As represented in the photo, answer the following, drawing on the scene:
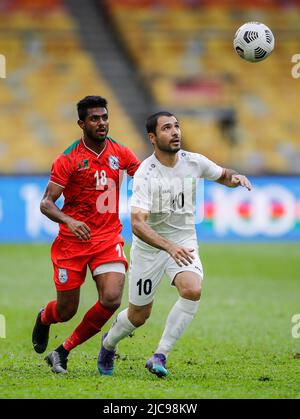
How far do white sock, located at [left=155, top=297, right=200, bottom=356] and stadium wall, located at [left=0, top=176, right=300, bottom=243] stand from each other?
12.2 meters

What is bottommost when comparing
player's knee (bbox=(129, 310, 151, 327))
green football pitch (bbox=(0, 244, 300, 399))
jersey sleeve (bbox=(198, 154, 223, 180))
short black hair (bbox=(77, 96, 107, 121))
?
green football pitch (bbox=(0, 244, 300, 399))

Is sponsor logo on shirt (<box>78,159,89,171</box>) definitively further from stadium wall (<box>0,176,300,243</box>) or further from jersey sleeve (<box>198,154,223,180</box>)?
stadium wall (<box>0,176,300,243</box>)

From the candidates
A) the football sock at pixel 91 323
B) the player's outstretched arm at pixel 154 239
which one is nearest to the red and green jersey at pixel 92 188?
the player's outstretched arm at pixel 154 239

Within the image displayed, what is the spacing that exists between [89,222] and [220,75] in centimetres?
1915

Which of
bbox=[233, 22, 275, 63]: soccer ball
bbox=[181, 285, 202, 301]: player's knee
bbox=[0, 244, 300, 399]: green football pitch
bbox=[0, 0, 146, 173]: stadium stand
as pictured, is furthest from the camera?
bbox=[0, 0, 146, 173]: stadium stand

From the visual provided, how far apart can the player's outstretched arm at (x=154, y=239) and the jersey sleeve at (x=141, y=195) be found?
0.05 meters

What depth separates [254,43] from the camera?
9.01 m

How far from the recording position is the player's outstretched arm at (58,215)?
7.82 meters

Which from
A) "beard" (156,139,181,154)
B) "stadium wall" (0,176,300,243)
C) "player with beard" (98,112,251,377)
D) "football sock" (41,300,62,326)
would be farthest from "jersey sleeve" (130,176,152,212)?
"stadium wall" (0,176,300,243)

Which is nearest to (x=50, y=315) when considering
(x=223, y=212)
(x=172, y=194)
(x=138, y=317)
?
(x=138, y=317)

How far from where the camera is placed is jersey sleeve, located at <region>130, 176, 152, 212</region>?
7848 mm

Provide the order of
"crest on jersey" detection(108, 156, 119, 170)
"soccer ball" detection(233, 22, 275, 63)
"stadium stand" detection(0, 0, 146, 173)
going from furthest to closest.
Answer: "stadium stand" detection(0, 0, 146, 173) < "soccer ball" detection(233, 22, 275, 63) < "crest on jersey" detection(108, 156, 119, 170)

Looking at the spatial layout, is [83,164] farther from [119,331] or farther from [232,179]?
[119,331]
